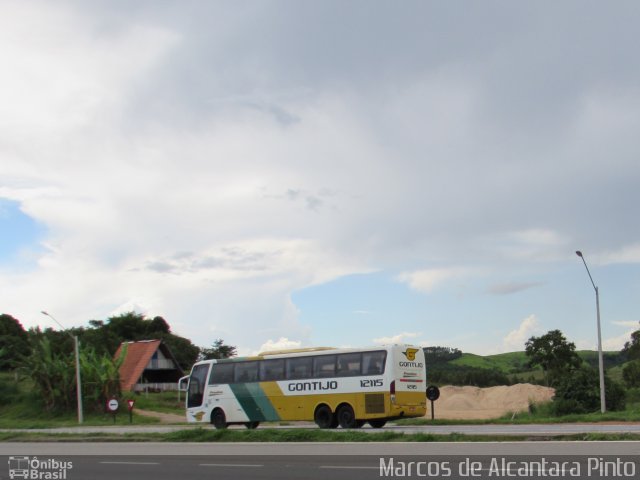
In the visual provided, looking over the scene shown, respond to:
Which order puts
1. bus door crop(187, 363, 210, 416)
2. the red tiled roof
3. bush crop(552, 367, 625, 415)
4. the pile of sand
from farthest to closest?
the red tiled roof < the pile of sand < bush crop(552, 367, 625, 415) < bus door crop(187, 363, 210, 416)

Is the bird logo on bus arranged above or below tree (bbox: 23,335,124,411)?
above

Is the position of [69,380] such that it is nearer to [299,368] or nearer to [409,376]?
[299,368]

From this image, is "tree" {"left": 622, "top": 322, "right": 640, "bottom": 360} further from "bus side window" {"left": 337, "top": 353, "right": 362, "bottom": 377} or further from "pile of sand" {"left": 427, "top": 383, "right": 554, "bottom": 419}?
"bus side window" {"left": 337, "top": 353, "right": 362, "bottom": 377}

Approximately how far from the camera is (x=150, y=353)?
239ft

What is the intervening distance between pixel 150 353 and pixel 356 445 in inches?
2233

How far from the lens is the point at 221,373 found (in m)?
31.9

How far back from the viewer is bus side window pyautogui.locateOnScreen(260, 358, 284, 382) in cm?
3016

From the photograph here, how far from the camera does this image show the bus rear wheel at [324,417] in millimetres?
28406

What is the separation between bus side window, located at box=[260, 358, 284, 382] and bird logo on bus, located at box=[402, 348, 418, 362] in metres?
5.26
